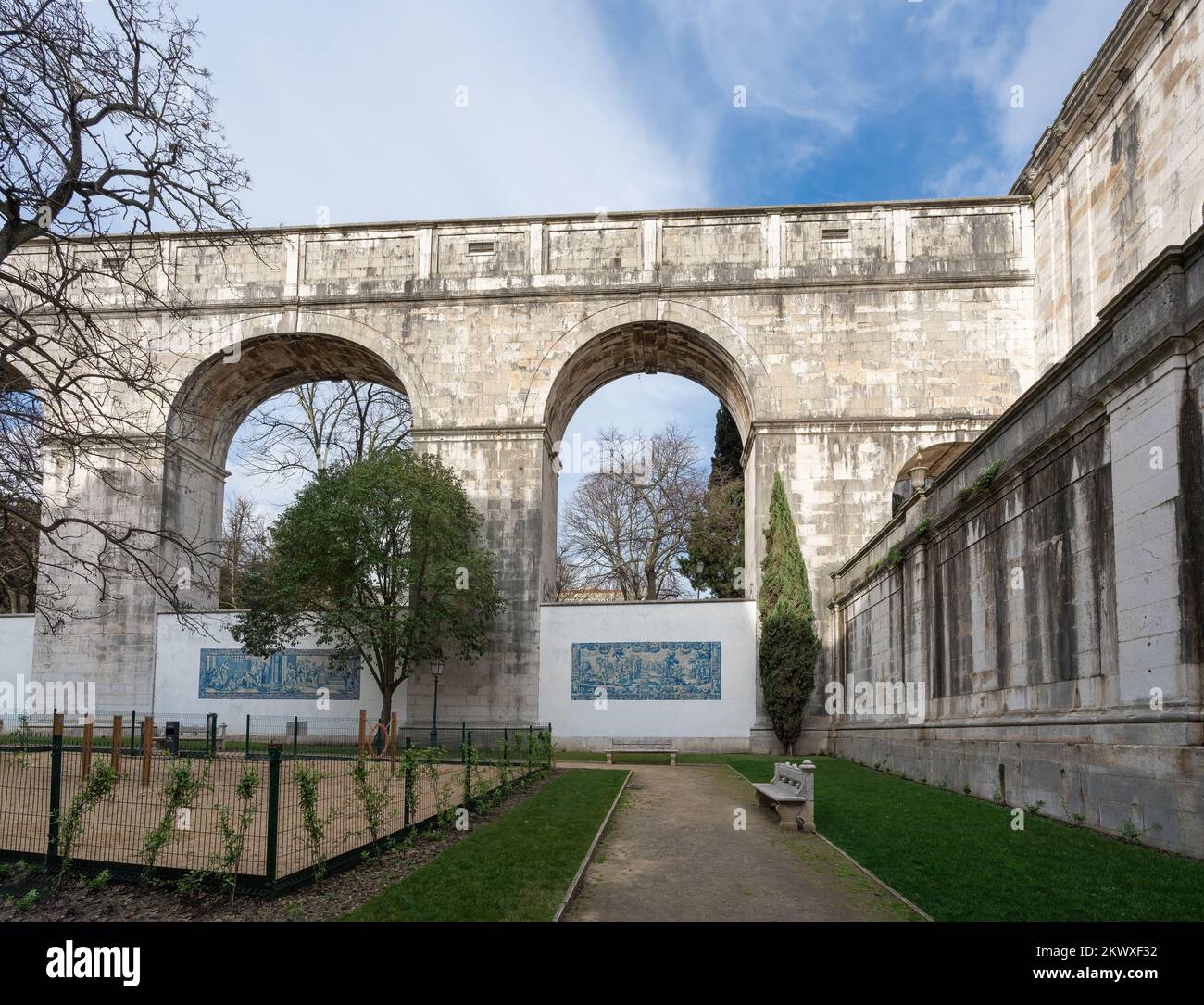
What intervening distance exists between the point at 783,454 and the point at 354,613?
11.5 m

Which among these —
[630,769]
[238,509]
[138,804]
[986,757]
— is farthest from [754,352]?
[238,509]

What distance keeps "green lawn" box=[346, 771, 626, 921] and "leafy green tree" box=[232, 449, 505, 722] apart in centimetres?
1048

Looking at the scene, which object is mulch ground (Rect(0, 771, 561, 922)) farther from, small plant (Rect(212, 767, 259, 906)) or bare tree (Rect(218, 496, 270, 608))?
bare tree (Rect(218, 496, 270, 608))

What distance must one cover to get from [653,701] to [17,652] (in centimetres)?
1766

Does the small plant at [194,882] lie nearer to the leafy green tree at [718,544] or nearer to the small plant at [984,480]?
the small plant at [984,480]

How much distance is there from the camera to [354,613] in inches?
842

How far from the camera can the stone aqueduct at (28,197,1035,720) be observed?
24688 millimetres

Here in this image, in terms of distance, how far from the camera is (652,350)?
90.9ft

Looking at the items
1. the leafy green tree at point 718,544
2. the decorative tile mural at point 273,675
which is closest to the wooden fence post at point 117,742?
the decorative tile mural at point 273,675

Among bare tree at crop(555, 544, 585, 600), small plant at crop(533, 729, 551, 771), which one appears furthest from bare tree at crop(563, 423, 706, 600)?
small plant at crop(533, 729, 551, 771)

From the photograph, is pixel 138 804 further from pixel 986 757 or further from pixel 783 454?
pixel 783 454

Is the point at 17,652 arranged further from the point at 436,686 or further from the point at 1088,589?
the point at 1088,589

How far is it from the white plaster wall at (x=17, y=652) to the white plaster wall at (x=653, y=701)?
14.3 m

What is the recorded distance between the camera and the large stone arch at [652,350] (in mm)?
25469
